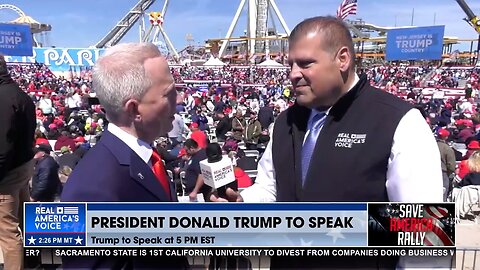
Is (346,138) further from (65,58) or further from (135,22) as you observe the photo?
(135,22)

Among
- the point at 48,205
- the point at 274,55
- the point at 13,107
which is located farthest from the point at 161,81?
the point at 274,55

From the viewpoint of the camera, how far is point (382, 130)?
1827mm

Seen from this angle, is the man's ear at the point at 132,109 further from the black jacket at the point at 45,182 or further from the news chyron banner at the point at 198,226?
the black jacket at the point at 45,182

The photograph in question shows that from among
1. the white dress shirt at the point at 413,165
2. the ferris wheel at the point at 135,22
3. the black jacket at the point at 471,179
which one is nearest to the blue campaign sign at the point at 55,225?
the white dress shirt at the point at 413,165

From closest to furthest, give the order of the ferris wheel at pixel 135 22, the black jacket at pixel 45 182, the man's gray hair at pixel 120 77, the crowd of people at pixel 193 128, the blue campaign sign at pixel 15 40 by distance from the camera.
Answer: the man's gray hair at pixel 120 77, the black jacket at pixel 45 182, the crowd of people at pixel 193 128, the blue campaign sign at pixel 15 40, the ferris wheel at pixel 135 22

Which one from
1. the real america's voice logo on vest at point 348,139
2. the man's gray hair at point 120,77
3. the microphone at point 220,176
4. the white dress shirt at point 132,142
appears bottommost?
the microphone at point 220,176

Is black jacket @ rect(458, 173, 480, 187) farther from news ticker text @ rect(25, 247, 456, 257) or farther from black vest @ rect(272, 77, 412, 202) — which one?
news ticker text @ rect(25, 247, 456, 257)

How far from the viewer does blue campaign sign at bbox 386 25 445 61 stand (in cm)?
2914

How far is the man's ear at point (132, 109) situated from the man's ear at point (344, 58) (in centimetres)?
86

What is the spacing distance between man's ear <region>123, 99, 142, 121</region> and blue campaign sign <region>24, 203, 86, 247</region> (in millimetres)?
375

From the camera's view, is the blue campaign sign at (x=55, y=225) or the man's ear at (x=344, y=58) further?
the man's ear at (x=344, y=58)

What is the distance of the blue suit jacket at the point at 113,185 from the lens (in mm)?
1457

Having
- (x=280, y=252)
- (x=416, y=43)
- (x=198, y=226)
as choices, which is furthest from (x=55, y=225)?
(x=416, y=43)

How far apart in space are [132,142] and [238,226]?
0.48m
